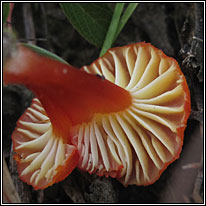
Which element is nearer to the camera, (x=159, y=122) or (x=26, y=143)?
(x=159, y=122)

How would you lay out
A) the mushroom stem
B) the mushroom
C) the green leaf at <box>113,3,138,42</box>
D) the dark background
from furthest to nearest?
the green leaf at <box>113,3,138,42</box> → the dark background → the mushroom → the mushroom stem

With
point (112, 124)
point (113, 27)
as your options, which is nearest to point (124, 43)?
point (113, 27)

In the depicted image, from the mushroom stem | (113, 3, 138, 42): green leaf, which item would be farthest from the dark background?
the mushroom stem

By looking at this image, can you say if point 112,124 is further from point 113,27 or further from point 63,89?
point 113,27

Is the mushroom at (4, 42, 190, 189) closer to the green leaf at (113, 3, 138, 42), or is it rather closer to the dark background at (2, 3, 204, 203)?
the dark background at (2, 3, 204, 203)

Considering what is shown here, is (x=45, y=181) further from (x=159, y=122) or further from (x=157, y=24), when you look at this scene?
(x=157, y=24)

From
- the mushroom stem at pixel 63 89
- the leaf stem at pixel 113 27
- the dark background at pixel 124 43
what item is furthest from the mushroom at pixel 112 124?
the leaf stem at pixel 113 27

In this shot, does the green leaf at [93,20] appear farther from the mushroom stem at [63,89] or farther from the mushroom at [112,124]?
the mushroom stem at [63,89]

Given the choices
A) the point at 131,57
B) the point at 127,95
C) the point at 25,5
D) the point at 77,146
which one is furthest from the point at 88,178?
the point at 25,5
